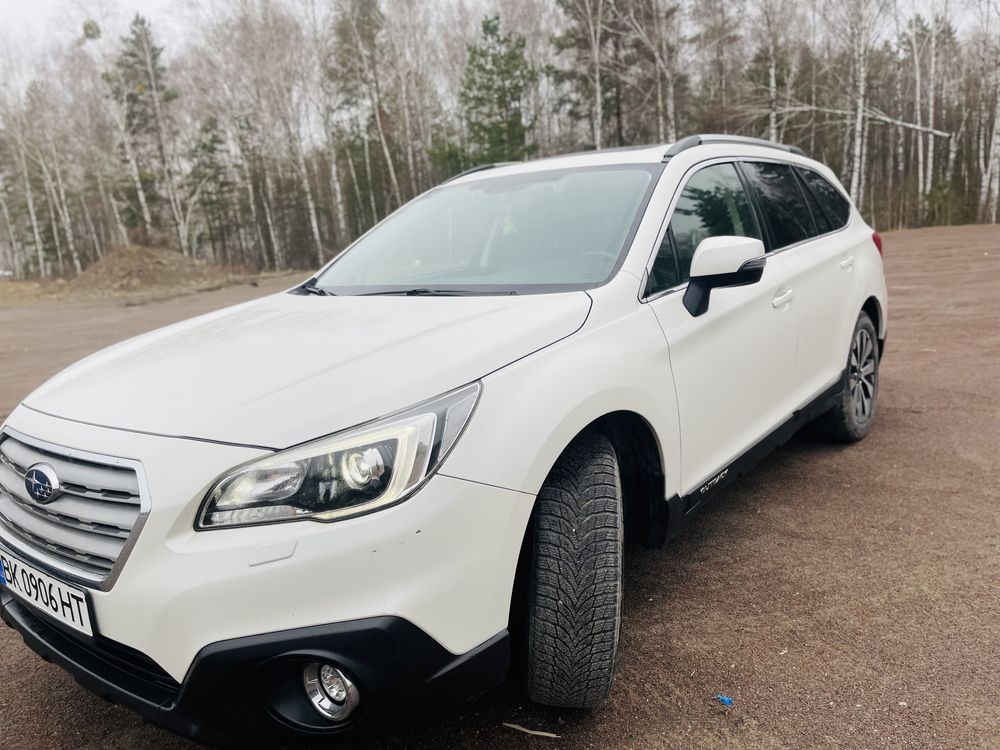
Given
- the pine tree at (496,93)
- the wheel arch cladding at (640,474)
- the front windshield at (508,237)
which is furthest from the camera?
the pine tree at (496,93)

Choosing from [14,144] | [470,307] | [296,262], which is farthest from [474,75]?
[470,307]

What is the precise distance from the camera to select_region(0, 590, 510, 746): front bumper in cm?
145

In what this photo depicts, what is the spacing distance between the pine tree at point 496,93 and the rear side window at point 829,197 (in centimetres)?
2579

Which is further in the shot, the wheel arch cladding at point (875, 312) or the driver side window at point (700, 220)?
the wheel arch cladding at point (875, 312)

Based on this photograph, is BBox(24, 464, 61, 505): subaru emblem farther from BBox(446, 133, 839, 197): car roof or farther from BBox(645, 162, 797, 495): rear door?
BBox(446, 133, 839, 197): car roof

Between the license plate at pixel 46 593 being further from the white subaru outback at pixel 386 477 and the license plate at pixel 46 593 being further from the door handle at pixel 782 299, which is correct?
the door handle at pixel 782 299

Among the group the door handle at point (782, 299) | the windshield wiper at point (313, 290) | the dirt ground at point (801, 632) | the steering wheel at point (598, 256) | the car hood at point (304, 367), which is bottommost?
the dirt ground at point (801, 632)

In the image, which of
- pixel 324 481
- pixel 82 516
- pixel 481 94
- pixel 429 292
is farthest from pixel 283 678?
pixel 481 94

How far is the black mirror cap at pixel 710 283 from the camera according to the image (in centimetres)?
240

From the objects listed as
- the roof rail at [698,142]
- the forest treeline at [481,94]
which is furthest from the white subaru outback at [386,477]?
the forest treeline at [481,94]

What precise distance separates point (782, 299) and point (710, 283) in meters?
0.78

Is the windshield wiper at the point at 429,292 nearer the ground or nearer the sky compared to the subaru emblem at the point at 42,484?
nearer the sky

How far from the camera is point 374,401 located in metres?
1.61

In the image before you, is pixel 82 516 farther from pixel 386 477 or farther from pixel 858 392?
pixel 858 392
